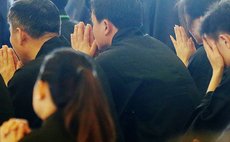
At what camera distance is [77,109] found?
4.10ft

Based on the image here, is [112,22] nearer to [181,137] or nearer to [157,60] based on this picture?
[157,60]

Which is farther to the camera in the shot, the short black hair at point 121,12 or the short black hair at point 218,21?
the short black hair at point 121,12

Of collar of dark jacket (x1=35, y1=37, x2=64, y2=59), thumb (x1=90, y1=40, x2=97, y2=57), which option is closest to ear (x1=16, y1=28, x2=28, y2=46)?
collar of dark jacket (x1=35, y1=37, x2=64, y2=59)

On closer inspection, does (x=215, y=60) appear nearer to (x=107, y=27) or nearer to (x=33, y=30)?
(x=107, y=27)

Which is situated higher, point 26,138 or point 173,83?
point 26,138

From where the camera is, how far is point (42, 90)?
1297 millimetres

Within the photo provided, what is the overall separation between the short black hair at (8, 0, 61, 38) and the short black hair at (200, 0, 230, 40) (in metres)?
0.65

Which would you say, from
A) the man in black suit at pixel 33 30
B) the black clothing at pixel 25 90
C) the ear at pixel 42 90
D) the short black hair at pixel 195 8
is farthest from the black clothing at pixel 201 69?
the ear at pixel 42 90

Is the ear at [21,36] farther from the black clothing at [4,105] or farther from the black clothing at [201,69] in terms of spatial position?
→ the black clothing at [201,69]

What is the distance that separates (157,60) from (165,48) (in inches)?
4.6

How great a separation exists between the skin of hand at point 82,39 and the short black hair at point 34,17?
0.34 metres

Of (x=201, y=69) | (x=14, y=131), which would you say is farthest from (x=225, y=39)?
(x=14, y=131)

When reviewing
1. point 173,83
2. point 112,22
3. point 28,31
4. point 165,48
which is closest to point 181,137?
point 173,83

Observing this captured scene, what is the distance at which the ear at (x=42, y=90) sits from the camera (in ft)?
4.23
